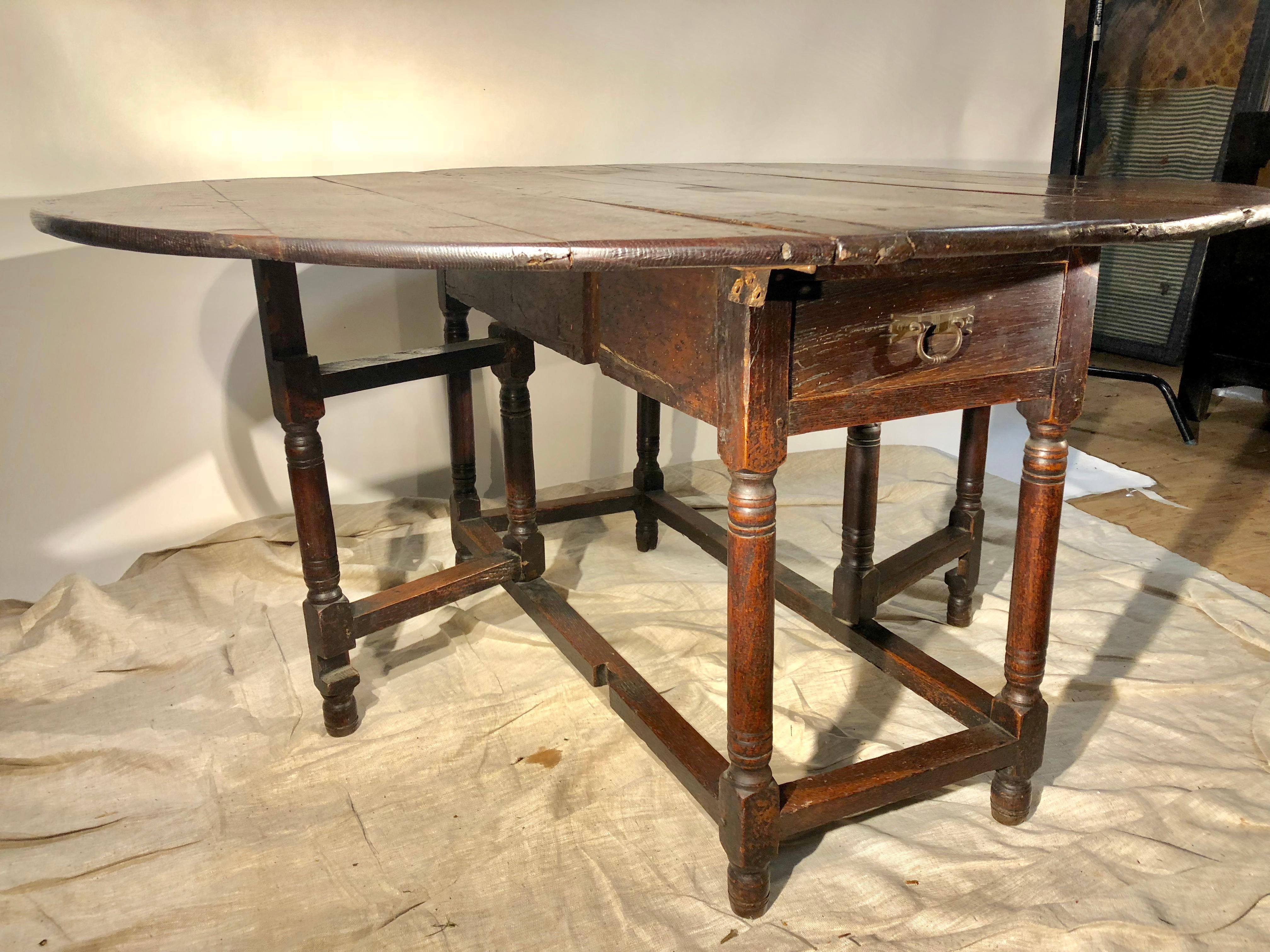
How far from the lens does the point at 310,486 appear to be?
1730 mm

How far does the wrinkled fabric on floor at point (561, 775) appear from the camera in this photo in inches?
54.1

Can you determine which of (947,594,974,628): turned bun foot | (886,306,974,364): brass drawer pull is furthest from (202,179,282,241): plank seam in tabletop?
(947,594,974,628): turned bun foot

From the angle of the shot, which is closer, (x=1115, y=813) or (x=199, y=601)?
(x=1115, y=813)

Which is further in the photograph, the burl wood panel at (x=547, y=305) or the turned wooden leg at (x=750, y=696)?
the burl wood panel at (x=547, y=305)

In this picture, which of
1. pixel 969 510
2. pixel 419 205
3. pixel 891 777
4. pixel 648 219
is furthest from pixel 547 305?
pixel 969 510

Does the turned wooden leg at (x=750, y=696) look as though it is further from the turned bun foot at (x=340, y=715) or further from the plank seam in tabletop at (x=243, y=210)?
the turned bun foot at (x=340, y=715)

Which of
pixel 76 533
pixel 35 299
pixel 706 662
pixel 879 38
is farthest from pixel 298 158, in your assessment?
pixel 879 38

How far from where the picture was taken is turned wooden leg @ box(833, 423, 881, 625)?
1.89 m

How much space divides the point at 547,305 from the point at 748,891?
35.6 inches

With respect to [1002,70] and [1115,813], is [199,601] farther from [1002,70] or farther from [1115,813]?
[1002,70]

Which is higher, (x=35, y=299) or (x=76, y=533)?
(x=35, y=299)

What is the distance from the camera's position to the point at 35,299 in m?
2.24

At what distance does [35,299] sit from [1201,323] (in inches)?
138

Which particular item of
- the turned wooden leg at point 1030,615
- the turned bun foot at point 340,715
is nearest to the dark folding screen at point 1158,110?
the turned wooden leg at point 1030,615
